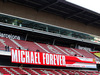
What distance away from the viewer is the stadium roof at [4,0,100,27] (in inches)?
1123

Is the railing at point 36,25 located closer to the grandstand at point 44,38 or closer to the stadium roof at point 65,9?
the grandstand at point 44,38

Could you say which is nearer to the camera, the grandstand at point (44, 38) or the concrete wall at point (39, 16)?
the grandstand at point (44, 38)

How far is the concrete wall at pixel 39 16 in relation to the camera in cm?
2728

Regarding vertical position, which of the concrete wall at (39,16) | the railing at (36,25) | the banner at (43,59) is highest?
the concrete wall at (39,16)

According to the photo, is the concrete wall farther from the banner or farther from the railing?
the banner

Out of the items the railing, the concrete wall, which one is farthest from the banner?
the concrete wall

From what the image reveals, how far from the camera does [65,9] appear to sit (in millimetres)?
31578

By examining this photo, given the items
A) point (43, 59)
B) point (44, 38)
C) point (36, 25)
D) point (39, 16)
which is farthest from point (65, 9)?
point (43, 59)

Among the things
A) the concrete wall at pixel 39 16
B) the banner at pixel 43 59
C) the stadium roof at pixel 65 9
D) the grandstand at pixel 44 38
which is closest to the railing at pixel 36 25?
the grandstand at pixel 44 38

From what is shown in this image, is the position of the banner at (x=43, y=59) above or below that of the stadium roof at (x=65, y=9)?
below

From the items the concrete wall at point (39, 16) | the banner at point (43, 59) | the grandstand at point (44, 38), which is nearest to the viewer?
the banner at point (43, 59)

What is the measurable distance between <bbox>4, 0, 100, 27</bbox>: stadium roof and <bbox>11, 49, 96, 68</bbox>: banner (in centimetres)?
994

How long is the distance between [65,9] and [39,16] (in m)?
5.12

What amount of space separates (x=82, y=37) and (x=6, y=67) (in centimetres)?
1847
